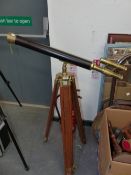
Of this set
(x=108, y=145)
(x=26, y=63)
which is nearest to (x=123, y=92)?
(x=108, y=145)

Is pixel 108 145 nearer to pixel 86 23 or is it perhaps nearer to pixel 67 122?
pixel 67 122

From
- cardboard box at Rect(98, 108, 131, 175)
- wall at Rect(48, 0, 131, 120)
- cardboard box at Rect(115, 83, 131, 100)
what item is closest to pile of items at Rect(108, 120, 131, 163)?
cardboard box at Rect(98, 108, 131, 175)

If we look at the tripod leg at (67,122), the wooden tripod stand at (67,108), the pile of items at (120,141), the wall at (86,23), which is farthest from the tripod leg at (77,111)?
the wall at (86,23)

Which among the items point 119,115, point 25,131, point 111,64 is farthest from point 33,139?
point 111,64

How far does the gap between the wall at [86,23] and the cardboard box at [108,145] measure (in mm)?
489

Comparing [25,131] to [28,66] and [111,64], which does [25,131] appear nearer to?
[28,66]

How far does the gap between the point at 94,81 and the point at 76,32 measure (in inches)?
17.8

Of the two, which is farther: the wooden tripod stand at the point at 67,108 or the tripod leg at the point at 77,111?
the tripod leg at the point at 77,111

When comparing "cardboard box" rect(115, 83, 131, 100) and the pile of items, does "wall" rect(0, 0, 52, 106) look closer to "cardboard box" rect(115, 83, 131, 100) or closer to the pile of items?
"cardboard box" rect(115, 83, 131, 100)

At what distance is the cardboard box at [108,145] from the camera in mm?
1135

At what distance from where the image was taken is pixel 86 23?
1.57m

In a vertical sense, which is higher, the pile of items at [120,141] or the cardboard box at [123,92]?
the cardboard box at [123,92]

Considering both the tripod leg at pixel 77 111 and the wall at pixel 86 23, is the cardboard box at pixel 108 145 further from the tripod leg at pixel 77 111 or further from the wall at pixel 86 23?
the wall at pixel 86 23

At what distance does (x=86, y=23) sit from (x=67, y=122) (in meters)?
0.74
